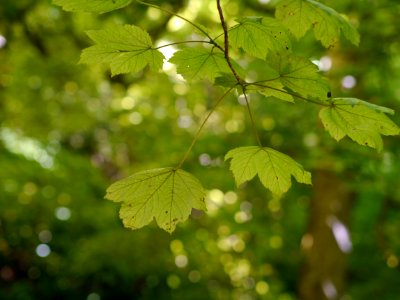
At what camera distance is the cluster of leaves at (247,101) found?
1.00 meters

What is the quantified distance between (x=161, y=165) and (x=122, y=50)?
2.96 m

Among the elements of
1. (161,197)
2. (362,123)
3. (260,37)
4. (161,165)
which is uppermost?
(260,37)

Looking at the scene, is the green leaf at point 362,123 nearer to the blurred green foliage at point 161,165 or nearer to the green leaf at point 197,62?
the green leaf at point 197,62

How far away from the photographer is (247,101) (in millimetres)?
991

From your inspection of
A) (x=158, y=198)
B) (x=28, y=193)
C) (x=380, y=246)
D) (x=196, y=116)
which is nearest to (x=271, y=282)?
(x=380, y=246)

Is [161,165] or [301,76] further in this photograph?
[161,165]

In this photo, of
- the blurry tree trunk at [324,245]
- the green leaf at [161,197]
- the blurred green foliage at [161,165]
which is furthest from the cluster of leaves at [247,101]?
the blurry tree trunk at [324,245]

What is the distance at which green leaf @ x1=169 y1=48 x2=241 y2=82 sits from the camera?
110 centimetres

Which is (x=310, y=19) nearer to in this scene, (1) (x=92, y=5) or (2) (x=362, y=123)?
(2) (x=362, y=123)

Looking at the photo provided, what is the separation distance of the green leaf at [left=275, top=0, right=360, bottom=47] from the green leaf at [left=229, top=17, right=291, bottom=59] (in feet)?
0.24

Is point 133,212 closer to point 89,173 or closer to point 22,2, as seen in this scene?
point 22,2

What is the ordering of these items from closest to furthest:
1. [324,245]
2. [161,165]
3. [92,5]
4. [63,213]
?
[92,5]
[161,165]
[324,245]
[63,213]

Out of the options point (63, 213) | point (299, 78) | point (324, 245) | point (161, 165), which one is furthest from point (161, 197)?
point (63, 213)

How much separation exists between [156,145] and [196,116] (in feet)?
5.84
